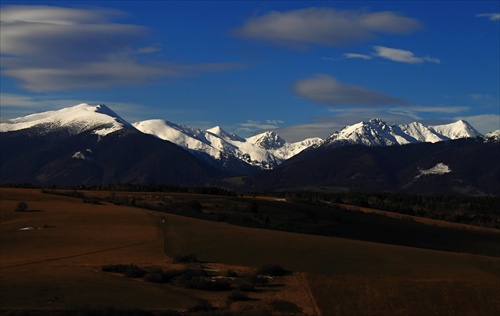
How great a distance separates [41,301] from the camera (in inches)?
2446

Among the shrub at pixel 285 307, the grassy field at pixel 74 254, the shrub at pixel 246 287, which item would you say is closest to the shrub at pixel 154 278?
the grassy field at pixel 74 254

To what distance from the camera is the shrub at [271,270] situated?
7881 centimetres

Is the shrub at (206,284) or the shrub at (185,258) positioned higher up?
the shrub at (185,258)

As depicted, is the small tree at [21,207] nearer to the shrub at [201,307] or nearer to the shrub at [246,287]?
the shrub at [246,287]

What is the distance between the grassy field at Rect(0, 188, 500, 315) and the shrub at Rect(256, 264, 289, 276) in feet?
5.58

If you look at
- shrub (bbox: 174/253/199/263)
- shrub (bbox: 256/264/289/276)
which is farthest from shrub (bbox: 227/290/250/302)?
shrub (bbox: 174/253/199/263)

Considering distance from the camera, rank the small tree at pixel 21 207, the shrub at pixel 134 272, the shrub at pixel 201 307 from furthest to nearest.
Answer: the small tree at pixel 21 207, the shrub at pixel 134 272, the shrub at pixel 201 307

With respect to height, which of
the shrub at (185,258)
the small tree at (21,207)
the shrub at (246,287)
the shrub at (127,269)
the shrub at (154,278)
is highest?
the small tree at (21,207)

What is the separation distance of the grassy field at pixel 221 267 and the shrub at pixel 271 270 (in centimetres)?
170

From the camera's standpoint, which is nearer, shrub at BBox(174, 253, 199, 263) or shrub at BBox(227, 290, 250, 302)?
shrub at BBox(227, 290, 250, 302)

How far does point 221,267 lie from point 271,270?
6294 mm

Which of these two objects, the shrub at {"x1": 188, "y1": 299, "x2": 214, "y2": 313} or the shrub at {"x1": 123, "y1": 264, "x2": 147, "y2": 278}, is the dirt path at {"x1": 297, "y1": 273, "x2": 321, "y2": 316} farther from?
the shrub at {"x1": 123, "y1": 264, "x2": 147, "y2": 278}

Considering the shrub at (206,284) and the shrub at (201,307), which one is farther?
the shrub at (206,284)

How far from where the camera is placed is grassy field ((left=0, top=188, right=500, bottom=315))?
6625cm
